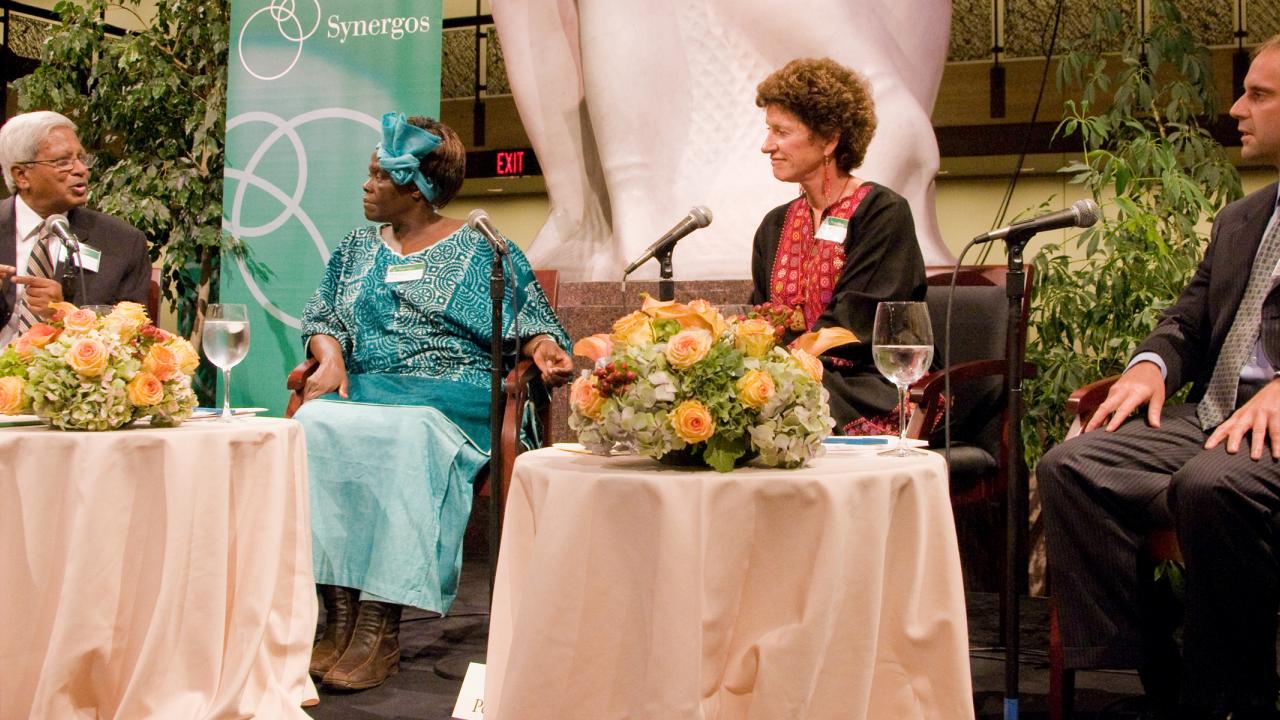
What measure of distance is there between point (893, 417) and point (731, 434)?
4.17 feet

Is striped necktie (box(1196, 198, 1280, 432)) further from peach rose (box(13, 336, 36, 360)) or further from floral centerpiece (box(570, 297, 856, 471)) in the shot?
peach rose (box(13, 336, 36, 360))

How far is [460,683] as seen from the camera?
9.52 feet

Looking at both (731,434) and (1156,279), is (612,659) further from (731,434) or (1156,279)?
(1156,279)

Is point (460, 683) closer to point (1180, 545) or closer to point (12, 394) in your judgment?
point (12, 394)

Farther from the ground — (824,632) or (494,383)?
(494,383)

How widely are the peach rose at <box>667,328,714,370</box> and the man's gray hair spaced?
9.14ft

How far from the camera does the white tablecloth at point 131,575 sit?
213 cm

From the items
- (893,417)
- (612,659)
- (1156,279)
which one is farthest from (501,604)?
(1156,279)

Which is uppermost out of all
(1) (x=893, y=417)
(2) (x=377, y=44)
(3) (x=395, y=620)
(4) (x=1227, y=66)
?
(4) (x=1227, y=66)

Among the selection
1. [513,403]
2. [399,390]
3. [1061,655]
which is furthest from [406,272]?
[1061,655]

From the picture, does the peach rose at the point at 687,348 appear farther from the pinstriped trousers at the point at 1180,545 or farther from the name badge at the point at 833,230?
the name badge at the point at 833,230

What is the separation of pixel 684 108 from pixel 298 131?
154 centimetres

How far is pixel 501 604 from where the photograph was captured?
2.00 meters

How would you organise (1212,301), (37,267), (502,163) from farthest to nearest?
1. (502,163)
2. (37,267)
3. (1212,301)
